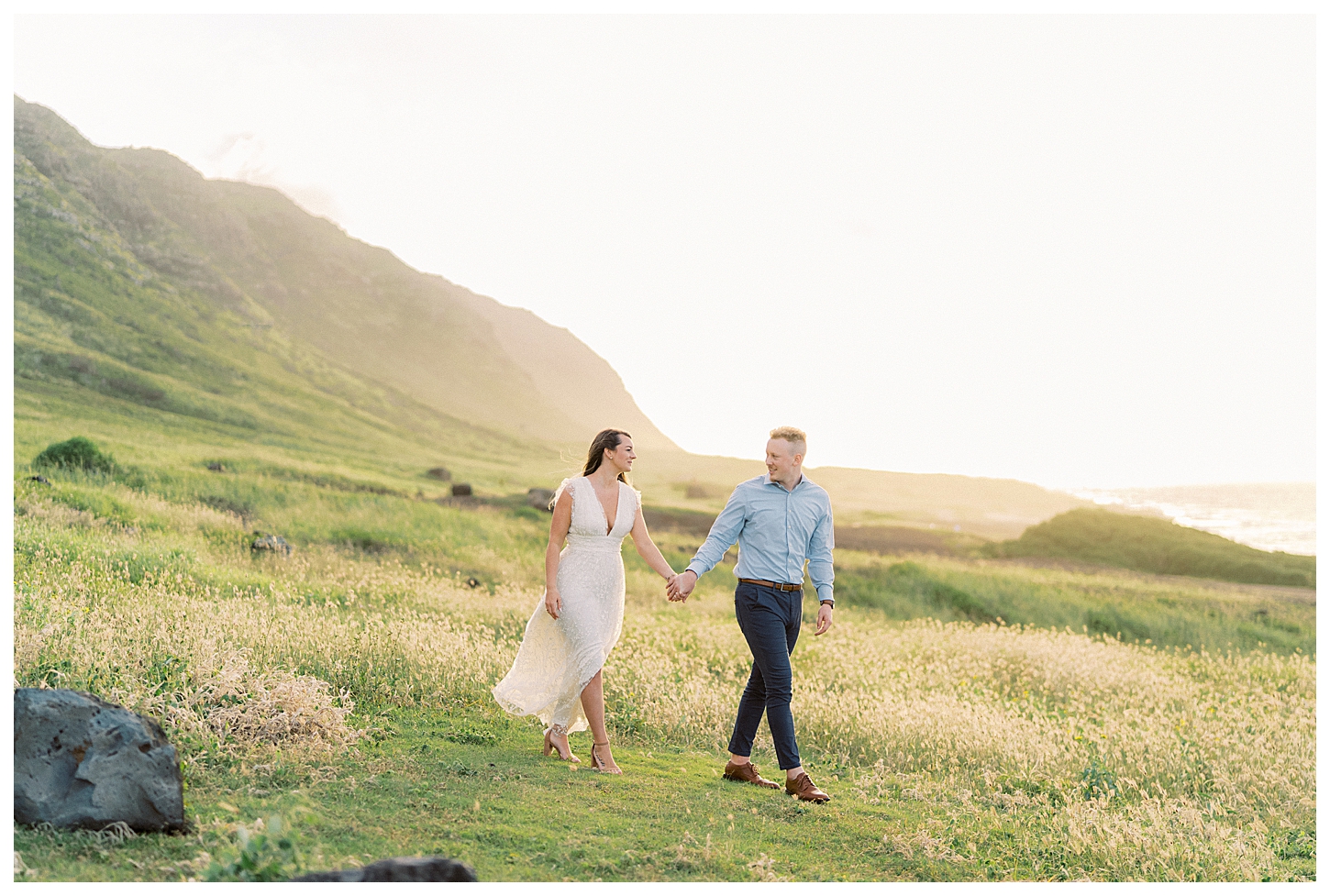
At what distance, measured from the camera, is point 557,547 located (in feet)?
24.8

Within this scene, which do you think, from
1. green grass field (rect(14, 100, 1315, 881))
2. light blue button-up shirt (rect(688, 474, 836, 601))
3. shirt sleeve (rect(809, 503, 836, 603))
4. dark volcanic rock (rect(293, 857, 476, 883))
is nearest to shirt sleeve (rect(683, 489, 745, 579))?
light blue button-up shirt (rect(688, 474, 836, 601))

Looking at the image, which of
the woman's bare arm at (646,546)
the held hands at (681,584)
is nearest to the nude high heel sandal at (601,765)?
the held hands at (681,584)

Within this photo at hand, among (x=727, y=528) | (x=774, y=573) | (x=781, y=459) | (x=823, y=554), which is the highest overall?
(x=781, y=459)

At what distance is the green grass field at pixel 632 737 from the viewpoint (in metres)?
5.66

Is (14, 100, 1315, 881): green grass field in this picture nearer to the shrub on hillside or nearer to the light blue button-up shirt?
the shrub on hillside

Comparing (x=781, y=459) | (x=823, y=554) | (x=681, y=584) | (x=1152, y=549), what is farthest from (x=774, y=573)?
(x=1152, y=549)

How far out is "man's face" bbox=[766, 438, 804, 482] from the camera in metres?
7.35

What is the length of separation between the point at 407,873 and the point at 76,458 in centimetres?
2763

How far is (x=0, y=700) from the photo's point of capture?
5.25m

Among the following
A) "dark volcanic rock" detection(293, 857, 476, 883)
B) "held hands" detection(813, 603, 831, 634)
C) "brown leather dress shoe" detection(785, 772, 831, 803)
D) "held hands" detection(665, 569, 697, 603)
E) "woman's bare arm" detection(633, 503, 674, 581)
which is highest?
"woman's bare arm" detection(633, 503, 674, 581)

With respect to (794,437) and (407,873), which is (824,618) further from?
(407,873)

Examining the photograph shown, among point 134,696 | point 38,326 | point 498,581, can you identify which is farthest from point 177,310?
point 134,696

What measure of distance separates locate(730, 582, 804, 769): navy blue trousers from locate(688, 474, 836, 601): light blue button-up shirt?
0.19 meters

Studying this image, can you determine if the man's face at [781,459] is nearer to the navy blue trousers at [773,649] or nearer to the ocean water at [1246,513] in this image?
the navy blue trousers at [773,649]
